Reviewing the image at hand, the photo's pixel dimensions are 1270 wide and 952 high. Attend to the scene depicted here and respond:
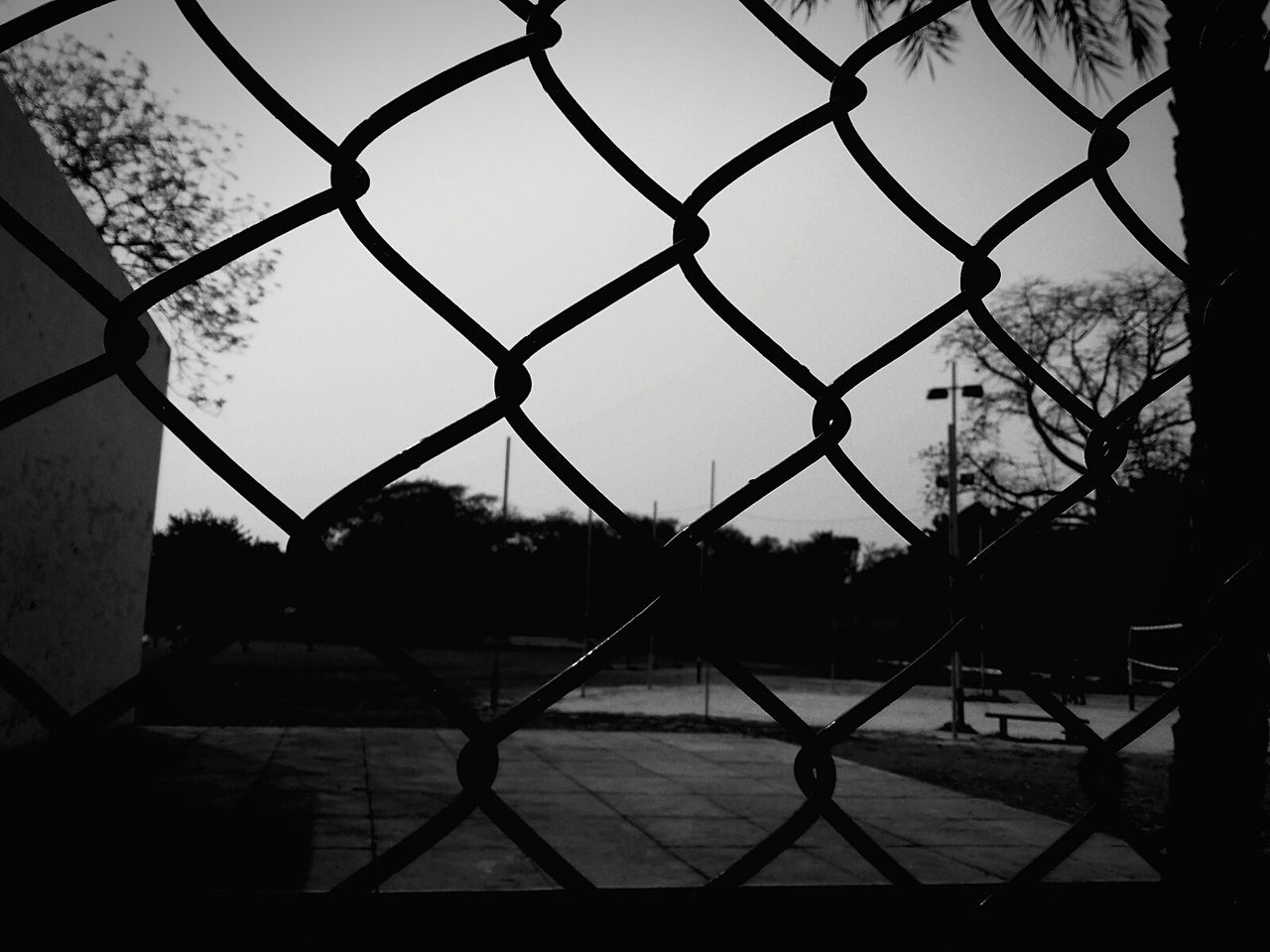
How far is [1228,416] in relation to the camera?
78cm

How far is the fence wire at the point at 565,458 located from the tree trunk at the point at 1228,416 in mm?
54

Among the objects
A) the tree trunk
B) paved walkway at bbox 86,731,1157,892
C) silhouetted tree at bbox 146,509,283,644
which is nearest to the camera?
the tree trunk

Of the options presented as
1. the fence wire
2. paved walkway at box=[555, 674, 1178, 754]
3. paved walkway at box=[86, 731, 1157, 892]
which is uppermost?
the fence wire

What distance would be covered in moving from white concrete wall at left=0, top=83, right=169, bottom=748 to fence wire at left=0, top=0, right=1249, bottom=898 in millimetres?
5013

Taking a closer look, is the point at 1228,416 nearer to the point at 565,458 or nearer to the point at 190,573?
the point at 565,458

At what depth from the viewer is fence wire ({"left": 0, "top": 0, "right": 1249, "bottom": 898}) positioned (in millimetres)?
482

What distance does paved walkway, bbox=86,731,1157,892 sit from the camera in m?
3.56

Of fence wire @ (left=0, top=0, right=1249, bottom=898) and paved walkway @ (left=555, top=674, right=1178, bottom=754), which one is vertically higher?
fence wire @ (left=0, top=0, right=1249, bottom=898)

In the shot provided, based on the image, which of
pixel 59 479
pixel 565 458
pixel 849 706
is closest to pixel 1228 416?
pixel 565 458

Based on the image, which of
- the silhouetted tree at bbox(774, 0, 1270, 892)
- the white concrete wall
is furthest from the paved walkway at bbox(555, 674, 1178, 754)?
the silhouetted tree at bbox(774, 0, 1270, 892)

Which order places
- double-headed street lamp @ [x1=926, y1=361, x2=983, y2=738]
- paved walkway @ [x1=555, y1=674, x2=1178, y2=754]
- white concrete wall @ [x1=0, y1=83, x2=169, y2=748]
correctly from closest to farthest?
white concrete wall @ [x1=0, y1=83, x2=169, y2=748] < double-headed street lamp @ [x1=926, y1=361, x2=983, y2=738] < paved walkway @ [x1=555, y1=674, x2=1178, y2=754]

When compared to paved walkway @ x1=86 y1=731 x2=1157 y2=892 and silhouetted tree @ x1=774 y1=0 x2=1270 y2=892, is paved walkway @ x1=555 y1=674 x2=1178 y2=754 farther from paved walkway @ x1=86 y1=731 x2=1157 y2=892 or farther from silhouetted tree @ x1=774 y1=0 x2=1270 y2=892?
silhouetted tree @ x1=774 y1=0 x2=1270 y2=892

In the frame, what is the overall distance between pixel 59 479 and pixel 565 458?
6.71m

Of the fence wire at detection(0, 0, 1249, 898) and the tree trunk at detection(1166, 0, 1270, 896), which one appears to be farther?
the tree trunk at detection(1166, 0, 1270, 896)
